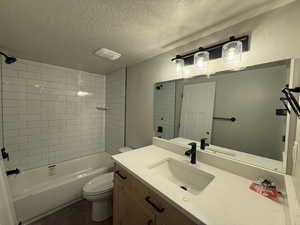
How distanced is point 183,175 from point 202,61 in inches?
40.8

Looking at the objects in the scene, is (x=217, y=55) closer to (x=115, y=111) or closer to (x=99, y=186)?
(x=115, y=111)

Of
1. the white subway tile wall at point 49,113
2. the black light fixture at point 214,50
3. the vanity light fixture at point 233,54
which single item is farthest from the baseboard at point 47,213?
the vanity light fixture at point 233,54

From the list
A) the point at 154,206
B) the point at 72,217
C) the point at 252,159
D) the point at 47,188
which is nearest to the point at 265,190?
the point at 252,159

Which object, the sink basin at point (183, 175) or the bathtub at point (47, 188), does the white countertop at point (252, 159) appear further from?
the bathtub at point (47, 188)

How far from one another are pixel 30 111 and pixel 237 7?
2.63 metres

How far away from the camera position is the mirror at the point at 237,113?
33.7 inches

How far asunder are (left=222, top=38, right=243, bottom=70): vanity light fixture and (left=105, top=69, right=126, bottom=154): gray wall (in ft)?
4.97

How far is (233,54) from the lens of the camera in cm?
97

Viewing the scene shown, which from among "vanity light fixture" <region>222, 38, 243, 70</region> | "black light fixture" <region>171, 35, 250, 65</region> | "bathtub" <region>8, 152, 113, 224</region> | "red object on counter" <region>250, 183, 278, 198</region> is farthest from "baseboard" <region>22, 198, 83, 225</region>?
"vanity light fixture" <region>222, 38, 243, 70</region>

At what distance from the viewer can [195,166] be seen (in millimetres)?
1047

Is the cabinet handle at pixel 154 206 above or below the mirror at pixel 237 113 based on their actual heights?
below

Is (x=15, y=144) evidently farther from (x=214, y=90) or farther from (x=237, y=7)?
(x=237, y=7)

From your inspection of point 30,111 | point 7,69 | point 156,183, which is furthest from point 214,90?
point 7,69

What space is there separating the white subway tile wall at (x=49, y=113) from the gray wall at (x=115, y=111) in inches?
7.0
